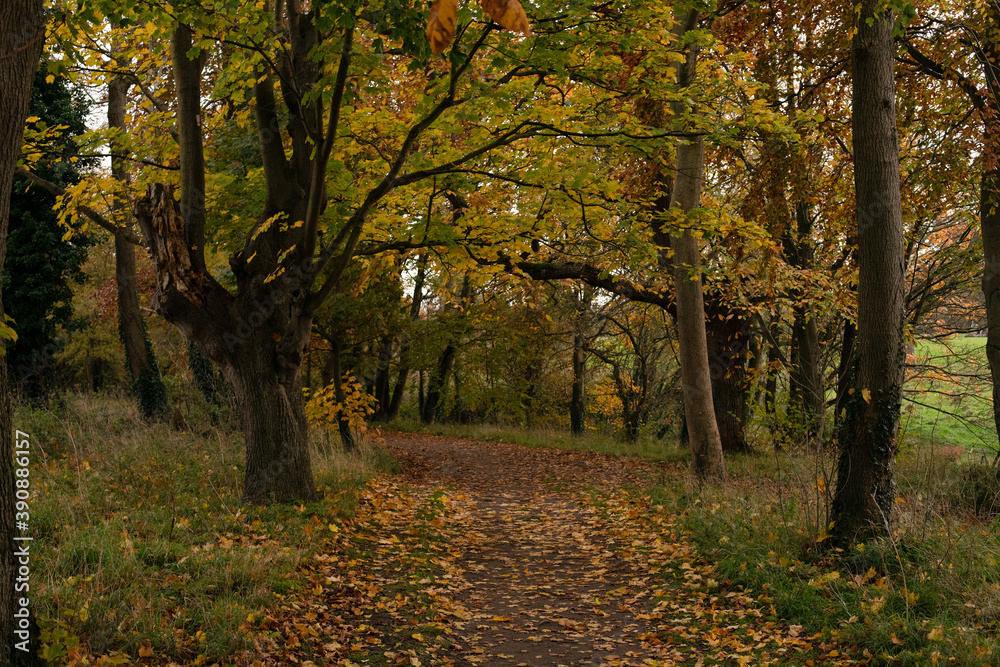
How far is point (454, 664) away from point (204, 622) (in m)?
1.77

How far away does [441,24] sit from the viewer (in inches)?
66.2

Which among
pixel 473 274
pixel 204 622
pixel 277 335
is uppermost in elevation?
pixel 473 274

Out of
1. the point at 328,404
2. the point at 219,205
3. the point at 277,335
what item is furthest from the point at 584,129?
the point at 328,404

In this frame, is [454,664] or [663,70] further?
[663,70]

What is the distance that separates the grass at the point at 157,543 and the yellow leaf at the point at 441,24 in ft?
12.3

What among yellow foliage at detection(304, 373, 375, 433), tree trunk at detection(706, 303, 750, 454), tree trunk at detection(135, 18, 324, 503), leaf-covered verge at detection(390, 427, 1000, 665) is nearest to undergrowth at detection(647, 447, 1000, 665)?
leaf-covered verge at detection(390, 427, 1000, 665)

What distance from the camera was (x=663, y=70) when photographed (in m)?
7.59

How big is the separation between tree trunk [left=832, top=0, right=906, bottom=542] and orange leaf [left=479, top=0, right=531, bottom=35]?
5.65 metres

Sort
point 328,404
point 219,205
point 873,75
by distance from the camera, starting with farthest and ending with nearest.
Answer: point 328,404 → point 219,205 → point 873,75

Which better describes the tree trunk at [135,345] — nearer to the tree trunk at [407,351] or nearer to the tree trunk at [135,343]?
the tree trunk at [135,343]

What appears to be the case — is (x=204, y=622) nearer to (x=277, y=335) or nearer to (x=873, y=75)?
(x=277, y=335)

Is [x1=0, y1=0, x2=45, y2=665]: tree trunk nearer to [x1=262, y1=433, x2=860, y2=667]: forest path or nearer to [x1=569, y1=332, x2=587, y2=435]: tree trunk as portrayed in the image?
[x1=262, y1=433, x2=860, y2=667]: forest path

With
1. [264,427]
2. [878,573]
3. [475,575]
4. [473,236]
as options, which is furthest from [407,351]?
[878,573]

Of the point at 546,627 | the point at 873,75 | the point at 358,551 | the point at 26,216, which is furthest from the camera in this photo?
the point at 26,216
